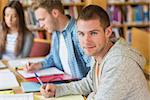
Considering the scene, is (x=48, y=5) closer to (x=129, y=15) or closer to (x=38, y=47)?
(x=38, y=47)

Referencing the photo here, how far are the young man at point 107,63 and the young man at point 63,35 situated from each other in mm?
346

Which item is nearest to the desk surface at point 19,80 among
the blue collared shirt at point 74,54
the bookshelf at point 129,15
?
the blue collared shirt at point 74,54

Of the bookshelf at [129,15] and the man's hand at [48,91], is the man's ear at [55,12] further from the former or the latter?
the bookshelf at [129,15]

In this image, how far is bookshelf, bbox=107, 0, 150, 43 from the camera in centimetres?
431

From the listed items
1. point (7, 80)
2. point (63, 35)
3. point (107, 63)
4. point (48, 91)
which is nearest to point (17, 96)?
point (48, 91)

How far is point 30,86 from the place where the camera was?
60.6 inches

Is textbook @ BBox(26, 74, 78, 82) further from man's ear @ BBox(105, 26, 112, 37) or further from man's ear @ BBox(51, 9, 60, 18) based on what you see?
man's ear @ BBox(105, 26, 112, 37)

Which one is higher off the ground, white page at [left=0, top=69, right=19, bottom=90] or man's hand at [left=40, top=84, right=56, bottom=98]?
man's hand at [left=40, top=84, right=56, bottom=98]

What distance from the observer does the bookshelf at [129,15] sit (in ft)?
14.1

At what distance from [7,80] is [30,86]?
18cm

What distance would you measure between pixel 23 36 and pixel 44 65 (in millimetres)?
712

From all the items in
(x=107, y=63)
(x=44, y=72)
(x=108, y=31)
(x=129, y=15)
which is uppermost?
(x=108, y=31)

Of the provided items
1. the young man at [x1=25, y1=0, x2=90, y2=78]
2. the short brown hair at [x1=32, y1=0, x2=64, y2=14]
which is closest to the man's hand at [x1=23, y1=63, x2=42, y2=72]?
the young man at [x1=25, y1=0, x2=90, y2=78]

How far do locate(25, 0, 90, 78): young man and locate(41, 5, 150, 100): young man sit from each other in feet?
1.13
